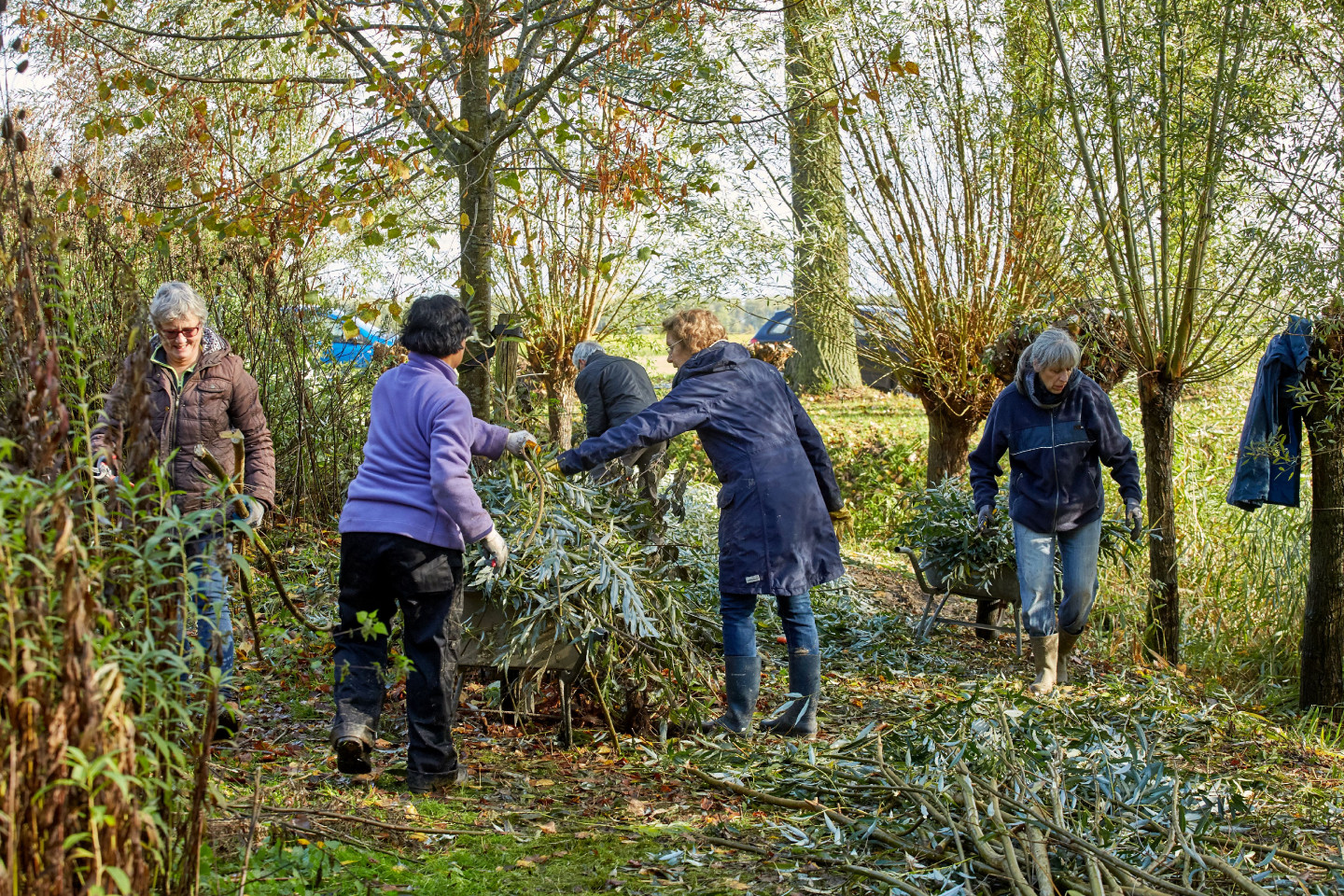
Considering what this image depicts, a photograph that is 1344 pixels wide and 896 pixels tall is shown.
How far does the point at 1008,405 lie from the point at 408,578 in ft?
11.5

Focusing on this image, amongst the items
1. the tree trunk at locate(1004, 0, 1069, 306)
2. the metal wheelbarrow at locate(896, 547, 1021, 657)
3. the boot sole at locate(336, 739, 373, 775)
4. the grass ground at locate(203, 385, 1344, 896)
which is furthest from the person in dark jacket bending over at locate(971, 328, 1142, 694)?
the boot sole at locate(336, 739, 373, 775)

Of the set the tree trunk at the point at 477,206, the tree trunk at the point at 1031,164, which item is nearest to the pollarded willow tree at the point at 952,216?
the tree trunk at the point at 1031,164

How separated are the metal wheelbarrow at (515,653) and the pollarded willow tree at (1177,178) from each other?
13.5 ft

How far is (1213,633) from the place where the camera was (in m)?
7.49

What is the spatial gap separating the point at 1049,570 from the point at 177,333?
4351mm

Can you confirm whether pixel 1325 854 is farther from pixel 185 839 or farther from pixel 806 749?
pixel 185 839

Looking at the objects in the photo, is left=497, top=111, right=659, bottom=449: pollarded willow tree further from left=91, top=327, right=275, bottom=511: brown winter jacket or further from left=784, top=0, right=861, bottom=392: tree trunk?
left=91, top=327, right=275, bottom=511: brown winter jacket

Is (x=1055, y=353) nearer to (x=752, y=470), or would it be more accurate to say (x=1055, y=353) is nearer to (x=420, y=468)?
(x=752, y=470)

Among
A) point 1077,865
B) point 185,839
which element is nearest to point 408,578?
point 185,839

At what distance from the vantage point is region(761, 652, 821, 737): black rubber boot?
4.90m

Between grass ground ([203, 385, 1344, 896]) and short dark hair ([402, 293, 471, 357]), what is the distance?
112cm

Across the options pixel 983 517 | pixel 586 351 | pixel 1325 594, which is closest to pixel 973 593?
pixel 983 517

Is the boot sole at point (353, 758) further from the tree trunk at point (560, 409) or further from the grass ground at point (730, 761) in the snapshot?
the tree trunk at point (560, 409)

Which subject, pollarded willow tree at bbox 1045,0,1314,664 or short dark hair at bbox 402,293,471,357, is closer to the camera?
short dark hair at bbox 402,293,471,357
